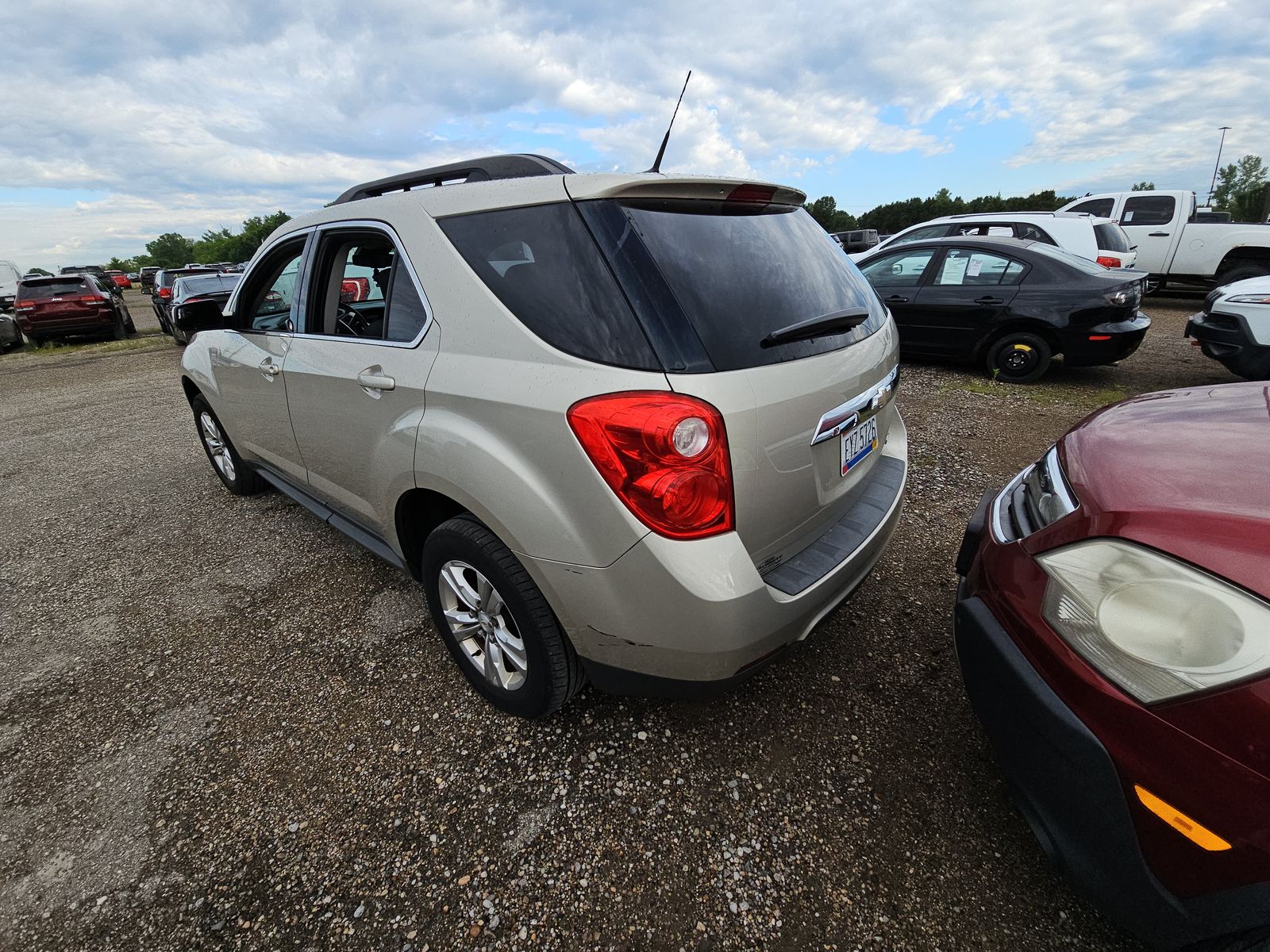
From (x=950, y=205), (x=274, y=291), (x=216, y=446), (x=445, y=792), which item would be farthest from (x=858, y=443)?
(x=950, y=205)

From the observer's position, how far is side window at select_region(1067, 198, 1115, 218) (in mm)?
11234

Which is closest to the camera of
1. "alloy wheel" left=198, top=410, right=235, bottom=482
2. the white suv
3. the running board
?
the running board

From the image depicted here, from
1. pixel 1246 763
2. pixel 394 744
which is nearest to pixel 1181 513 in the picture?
pixel 1246 763

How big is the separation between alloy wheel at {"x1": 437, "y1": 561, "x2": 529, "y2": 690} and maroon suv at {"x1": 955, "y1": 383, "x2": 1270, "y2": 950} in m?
1.36

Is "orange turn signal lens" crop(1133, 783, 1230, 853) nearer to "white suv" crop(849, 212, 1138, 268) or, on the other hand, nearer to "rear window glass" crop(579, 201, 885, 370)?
"rear window glass" crop(579, 201, 885, 370)

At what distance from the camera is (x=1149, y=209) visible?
10797 mm

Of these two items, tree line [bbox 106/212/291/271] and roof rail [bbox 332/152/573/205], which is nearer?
roof rail [bbox 332/152/573/205]

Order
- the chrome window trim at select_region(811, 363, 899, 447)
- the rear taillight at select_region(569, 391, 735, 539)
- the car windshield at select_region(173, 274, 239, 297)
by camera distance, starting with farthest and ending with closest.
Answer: the car windshield at select_region(173, 274, 239, 297) < the chrome window trim at select_region(811, 363, 899, 447) < the rear taillight at select_region(569, 391, 735, 539)

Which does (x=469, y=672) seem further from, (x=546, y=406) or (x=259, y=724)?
(x=546, y=406)

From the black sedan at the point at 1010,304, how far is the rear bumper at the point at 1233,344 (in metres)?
0.56

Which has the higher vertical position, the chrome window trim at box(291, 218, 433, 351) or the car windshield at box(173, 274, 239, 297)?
the car windshield at box(173, 274, 239, 297)

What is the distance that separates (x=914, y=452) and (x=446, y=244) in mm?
3738

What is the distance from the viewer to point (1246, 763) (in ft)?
3.26

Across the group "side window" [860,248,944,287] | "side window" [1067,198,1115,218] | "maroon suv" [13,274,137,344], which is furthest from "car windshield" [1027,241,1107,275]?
"maroon suv" [13,274,137,344]
